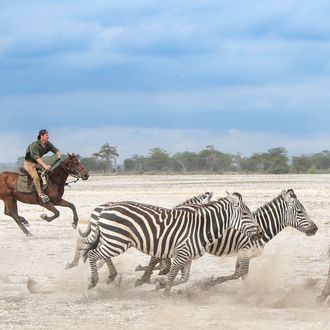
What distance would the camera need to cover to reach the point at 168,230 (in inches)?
429

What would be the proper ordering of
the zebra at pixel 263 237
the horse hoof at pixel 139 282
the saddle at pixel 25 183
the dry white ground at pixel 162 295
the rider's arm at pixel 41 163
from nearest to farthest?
the dry white ground at pixel 162 295
the zebra at pixel 263 237
the horse hoof at pixel 139 282
the rider's arm at pixel 41 163
the saddle at pixel 25 183

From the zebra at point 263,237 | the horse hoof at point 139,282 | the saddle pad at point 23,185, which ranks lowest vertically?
the horse hoof at point 139,282

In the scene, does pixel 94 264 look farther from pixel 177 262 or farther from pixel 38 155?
pixel 38 155

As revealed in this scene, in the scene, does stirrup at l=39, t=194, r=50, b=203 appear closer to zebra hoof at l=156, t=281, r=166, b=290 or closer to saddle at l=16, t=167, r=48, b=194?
saddle at l=16, t=167, r=48, b=194

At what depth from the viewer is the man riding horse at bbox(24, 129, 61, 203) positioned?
1825 centimetres

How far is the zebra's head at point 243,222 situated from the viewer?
1107cm

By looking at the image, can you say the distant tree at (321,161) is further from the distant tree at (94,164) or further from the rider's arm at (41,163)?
the rider's arm at (41,163)

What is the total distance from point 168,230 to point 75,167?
874cm

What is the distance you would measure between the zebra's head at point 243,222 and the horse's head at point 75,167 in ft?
27.9

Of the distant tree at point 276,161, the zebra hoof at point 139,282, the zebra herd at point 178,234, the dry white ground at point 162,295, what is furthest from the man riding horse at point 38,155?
the distant tree at point 276,161

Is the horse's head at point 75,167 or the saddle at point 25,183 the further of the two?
the saddle at point 25,183

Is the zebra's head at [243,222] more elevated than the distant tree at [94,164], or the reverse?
the distant tree at [94,164]

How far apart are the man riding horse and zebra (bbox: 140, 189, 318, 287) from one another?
7.22 meters

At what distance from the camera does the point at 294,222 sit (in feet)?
39.1
